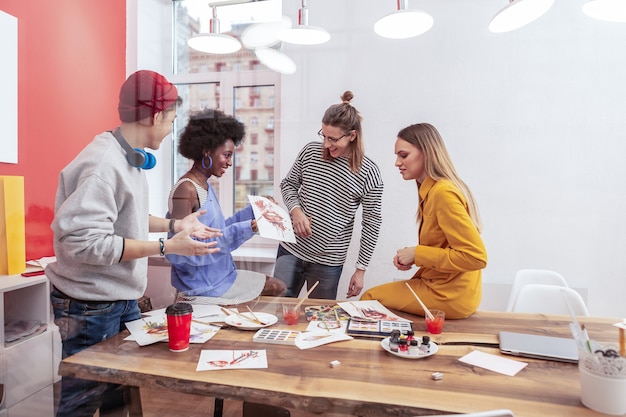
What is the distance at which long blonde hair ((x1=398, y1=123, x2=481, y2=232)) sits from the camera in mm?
1664

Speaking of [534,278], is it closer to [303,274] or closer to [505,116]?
[505,116]

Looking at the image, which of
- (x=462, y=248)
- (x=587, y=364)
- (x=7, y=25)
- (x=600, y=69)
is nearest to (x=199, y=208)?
(x=7, y=25)

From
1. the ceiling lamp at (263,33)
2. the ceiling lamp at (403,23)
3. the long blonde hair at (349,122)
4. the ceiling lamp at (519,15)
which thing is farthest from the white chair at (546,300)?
the ceiling lamp at (263,33)

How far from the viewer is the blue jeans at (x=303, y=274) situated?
179cm

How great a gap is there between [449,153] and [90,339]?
5.15 ft

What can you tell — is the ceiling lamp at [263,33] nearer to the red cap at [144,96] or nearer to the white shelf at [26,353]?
the red cap at [144,96]

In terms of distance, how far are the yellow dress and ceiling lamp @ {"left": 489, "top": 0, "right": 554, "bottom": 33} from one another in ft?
2.38

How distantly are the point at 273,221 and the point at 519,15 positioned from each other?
4.60 ft

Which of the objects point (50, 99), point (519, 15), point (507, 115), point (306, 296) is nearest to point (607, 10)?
point (519, 15)

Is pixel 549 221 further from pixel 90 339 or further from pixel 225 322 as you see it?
pixel 90 339

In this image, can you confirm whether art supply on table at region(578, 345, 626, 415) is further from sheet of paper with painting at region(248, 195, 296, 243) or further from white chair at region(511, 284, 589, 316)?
sheet of paper with painting at region(248, 195, 296, 243)

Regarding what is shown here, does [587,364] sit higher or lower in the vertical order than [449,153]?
lower

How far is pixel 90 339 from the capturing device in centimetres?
132

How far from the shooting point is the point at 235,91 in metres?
1.87
